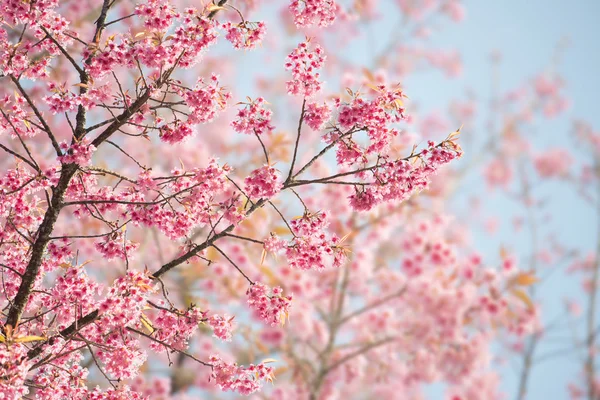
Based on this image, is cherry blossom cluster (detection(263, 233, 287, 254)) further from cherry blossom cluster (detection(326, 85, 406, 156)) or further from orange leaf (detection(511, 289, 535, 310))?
orange leaf (detection(511, 289, 535, 310))

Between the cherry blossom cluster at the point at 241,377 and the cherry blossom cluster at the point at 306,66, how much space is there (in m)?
1.02

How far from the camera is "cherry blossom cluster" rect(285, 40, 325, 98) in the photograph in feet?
6.37

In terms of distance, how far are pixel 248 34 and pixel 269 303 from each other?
99 centimetres

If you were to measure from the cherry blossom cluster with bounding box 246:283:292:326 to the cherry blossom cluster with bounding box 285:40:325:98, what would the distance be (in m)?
0.74

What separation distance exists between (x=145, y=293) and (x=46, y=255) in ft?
1.61

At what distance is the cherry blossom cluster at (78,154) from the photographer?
1.75 m

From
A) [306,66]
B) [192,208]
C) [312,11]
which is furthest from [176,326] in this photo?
[312,11]

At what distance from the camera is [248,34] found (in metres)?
1.95

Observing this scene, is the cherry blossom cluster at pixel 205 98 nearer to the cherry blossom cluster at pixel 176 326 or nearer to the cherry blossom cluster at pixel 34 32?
the cherry blossom cluster at pixel 34 32

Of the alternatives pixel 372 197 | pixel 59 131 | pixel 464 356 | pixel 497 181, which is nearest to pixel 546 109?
pixel 497 181

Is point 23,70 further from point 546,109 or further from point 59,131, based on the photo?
point 546,109

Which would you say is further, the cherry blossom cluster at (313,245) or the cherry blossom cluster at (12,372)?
the cherry blossom cluster at (313,245)

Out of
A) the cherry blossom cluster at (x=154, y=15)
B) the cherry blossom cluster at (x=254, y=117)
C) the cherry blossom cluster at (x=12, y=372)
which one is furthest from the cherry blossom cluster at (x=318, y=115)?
the cherry blossom cluster at (x=12, y=372)

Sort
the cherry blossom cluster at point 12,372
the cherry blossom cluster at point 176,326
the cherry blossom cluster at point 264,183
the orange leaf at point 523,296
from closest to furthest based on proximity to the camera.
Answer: the cherry blossom cluster at point 12,372
the cherry blossom cluster at point 264,183
the cherry blossom cluster at point 176,326
the orange leaf at point 523,296
